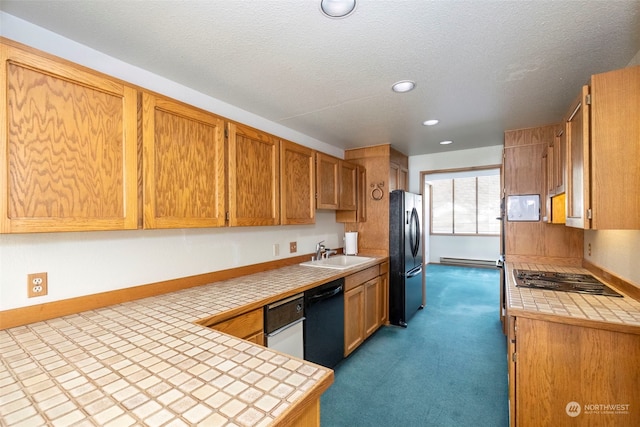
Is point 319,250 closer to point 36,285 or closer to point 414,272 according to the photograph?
point 414,272

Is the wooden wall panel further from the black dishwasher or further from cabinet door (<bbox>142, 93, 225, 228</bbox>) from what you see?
cabinet door (<bbox>142, 93, 225, 228</bbox>)

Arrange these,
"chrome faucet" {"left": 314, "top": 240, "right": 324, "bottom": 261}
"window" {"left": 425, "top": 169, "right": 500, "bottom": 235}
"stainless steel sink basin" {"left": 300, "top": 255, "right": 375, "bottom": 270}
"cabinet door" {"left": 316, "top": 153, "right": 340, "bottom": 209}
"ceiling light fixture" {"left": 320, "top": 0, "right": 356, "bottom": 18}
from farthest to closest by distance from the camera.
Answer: "window" {"left": 425, "top": 169, "right": 500, "bottom": 235} < "chrome faucet" {"left": 314, "top": 240, "right": 324, "bottom": 261} < "stainless steel sink basin" {"left": 300, "top": 255, "right": 375, "bottom": 270} < "cabinet door" {"left": 316, "top": 153, "right": 340, "bottom": 209} < "ceiling light fixture" {"left": 320, "top": 0, "right": 356, "bottom": 18}

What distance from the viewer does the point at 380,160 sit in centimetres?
362

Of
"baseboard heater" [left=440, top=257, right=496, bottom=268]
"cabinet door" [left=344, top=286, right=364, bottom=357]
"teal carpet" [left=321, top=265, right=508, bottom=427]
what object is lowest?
"teal carpet" [left=321, top=265, right=508, bottom=427]

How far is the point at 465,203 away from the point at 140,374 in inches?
313

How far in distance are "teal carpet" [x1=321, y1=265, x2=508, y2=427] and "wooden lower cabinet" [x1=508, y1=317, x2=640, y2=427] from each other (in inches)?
19.7

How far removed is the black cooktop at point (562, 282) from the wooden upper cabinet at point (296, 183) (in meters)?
1.74

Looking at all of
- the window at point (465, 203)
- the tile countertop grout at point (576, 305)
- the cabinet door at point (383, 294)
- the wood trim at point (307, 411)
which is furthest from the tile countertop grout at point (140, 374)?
the window at point (465, 203)

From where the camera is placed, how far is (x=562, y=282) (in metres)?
2.07

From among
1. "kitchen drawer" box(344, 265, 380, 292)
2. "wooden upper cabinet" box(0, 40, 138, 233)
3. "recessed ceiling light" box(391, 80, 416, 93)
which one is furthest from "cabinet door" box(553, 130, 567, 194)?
"wooden upper cabinet" box(0, 40, 138, 233)

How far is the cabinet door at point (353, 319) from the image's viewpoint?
2.60 m

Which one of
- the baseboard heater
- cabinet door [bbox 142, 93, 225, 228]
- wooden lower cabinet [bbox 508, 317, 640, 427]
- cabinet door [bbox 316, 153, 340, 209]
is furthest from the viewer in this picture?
the baseboard heater

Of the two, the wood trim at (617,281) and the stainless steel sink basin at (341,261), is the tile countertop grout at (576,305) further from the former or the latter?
the stainless steel sink basin at (341,261)

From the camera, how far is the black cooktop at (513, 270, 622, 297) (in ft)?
5.97
